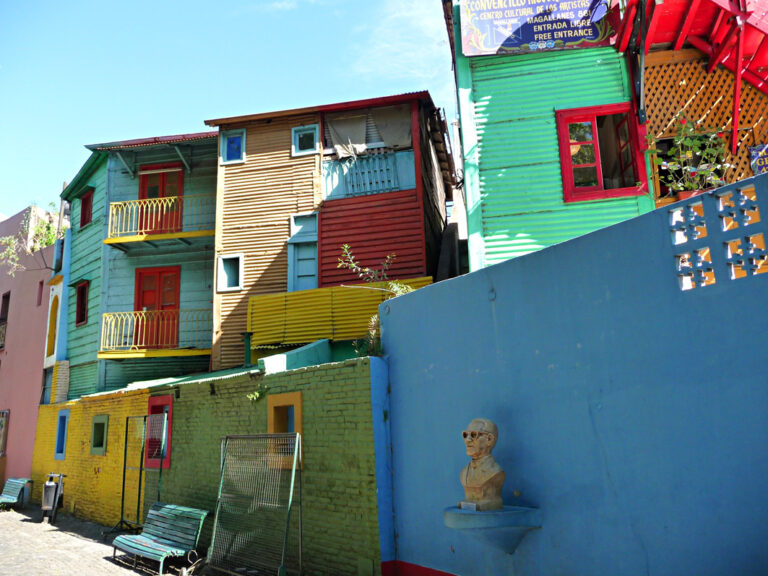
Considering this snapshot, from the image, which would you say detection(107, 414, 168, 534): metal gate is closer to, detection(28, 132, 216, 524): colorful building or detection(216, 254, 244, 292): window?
detection(28, 132, 216, 524): colorful building

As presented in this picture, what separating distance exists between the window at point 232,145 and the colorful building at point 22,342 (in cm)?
858

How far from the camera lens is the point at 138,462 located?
1297cm

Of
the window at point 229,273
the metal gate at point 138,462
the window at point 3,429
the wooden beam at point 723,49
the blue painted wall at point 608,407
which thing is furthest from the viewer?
the window at point 3,429

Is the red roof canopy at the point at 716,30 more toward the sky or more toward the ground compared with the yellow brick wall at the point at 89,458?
more toward the sky

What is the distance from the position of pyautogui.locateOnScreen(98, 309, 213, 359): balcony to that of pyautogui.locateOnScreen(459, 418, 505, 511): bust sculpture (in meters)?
11.6

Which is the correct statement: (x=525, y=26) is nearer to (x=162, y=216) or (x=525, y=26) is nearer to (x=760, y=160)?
(x=760, y=160)

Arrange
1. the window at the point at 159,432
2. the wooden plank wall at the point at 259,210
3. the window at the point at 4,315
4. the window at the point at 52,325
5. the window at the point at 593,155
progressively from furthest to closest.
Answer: the window at the point at 4,315
the window at the point at 52,325
the wooden plank wall at the point at 259,210
the window at the point at 159,432
the window at the point at 593,155

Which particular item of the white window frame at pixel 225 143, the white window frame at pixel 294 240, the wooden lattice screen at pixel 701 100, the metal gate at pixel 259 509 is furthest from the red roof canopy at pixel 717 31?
the white window frame at pixel 225 143

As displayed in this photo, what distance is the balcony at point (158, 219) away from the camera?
666 inches

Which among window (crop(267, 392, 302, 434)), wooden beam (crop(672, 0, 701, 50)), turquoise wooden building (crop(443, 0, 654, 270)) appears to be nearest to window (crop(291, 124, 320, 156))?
turquoise wooden building (crop(443, 0, 654, 270))

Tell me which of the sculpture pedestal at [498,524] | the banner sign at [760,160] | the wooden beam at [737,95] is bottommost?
the sculpture pedestal at [498,524]

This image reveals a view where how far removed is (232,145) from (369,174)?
3998mm

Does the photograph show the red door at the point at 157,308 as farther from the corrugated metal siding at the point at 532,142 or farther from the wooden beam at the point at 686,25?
the wooden beam at the point at 686,25

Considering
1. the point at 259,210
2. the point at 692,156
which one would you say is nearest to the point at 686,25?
the point at 692,156
